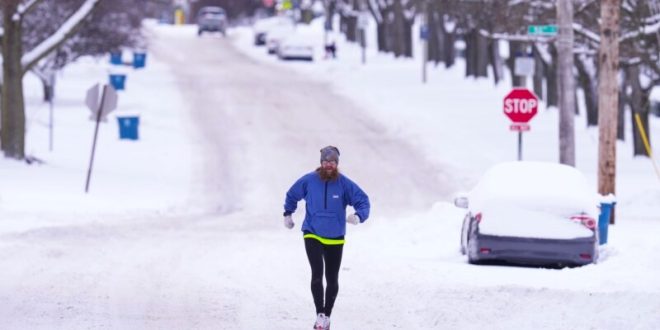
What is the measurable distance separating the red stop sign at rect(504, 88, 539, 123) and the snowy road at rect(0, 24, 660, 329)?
2680 millimetres

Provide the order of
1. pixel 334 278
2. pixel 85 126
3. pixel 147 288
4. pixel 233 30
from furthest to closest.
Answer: pixel 233 30 → pixel 85 126 → pixel 147 288 → pixel 334 278

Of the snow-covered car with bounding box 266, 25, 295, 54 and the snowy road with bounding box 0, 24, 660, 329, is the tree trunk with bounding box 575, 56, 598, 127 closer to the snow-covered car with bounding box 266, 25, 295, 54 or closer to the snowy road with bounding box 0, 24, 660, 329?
the snowy road with bounding box 0, 24, 660, 329

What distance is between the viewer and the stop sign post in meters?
26.1

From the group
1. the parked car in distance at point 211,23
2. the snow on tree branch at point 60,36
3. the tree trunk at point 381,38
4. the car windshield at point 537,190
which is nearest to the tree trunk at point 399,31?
the tree trunk at point 381,38

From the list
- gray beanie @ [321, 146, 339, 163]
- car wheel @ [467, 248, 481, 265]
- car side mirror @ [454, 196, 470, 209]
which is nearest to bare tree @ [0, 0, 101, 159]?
car side mirror @ [454, 196, 470, 209]

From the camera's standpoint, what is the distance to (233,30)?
103 metres

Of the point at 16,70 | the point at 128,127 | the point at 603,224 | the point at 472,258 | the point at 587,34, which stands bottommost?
the point at 472,258

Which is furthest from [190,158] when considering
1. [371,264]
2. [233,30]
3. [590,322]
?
[233,30]

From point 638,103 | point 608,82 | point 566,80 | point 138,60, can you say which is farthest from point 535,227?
point 138,60

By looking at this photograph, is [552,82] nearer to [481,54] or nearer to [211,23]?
[481,54]

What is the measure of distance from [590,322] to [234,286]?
447cm

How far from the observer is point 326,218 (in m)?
11.7

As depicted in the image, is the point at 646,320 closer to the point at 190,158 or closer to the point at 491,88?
the point at 190,158

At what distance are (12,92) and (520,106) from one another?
11198mm
